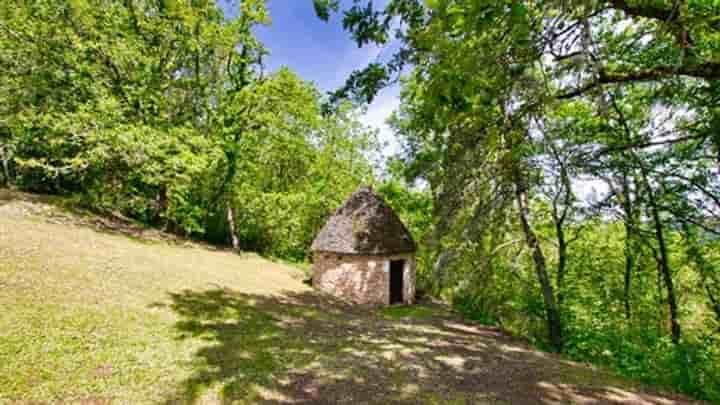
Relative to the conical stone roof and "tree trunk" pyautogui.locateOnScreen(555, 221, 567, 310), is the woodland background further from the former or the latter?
the conical stone roof

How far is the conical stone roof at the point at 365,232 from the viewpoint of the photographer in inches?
512

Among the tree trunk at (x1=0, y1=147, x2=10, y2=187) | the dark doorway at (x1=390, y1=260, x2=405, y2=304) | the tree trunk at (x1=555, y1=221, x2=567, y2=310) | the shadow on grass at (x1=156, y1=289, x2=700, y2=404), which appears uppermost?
the tree trunk at (x1=0, y1=147, x2=10, y2=187)

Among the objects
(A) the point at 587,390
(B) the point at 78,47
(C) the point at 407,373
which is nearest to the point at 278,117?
(B) the point at 78,47

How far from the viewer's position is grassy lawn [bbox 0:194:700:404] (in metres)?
4.52

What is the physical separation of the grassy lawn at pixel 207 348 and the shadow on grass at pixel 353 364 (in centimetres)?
3

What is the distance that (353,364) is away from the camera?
584 cm

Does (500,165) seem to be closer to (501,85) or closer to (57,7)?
(501,85)

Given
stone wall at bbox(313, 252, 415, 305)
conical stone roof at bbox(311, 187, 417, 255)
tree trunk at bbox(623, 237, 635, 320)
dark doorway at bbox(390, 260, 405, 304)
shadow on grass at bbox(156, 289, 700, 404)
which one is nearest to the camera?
shadow on grass at bbox(156, 289, 700, 404)

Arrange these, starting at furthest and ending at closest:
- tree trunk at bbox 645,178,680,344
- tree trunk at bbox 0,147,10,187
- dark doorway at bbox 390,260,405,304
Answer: tree trunk at bbox 0,147,10,187, dark doorway at bbox 390,260,405,304, tree trunk at bbox 645,178,680,344

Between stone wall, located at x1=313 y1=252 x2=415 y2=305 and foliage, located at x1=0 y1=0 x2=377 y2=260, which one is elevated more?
foliage, located at x1=0 y1=0 x2=377 y2=260

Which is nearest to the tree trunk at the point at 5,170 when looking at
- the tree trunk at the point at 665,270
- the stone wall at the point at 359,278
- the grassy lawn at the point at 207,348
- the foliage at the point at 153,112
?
the foliage at the point at 153,112

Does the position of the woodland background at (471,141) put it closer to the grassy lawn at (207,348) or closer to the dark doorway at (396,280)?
the grassy lawn at (207,348)

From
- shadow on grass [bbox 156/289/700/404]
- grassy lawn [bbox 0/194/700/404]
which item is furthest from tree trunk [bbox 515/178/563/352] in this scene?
grassy lawn [bbox 0/194/700/404]

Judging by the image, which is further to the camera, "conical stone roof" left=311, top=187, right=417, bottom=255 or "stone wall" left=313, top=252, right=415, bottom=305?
"conical stone roof" left=311, top=187, right=417, bottom=255
